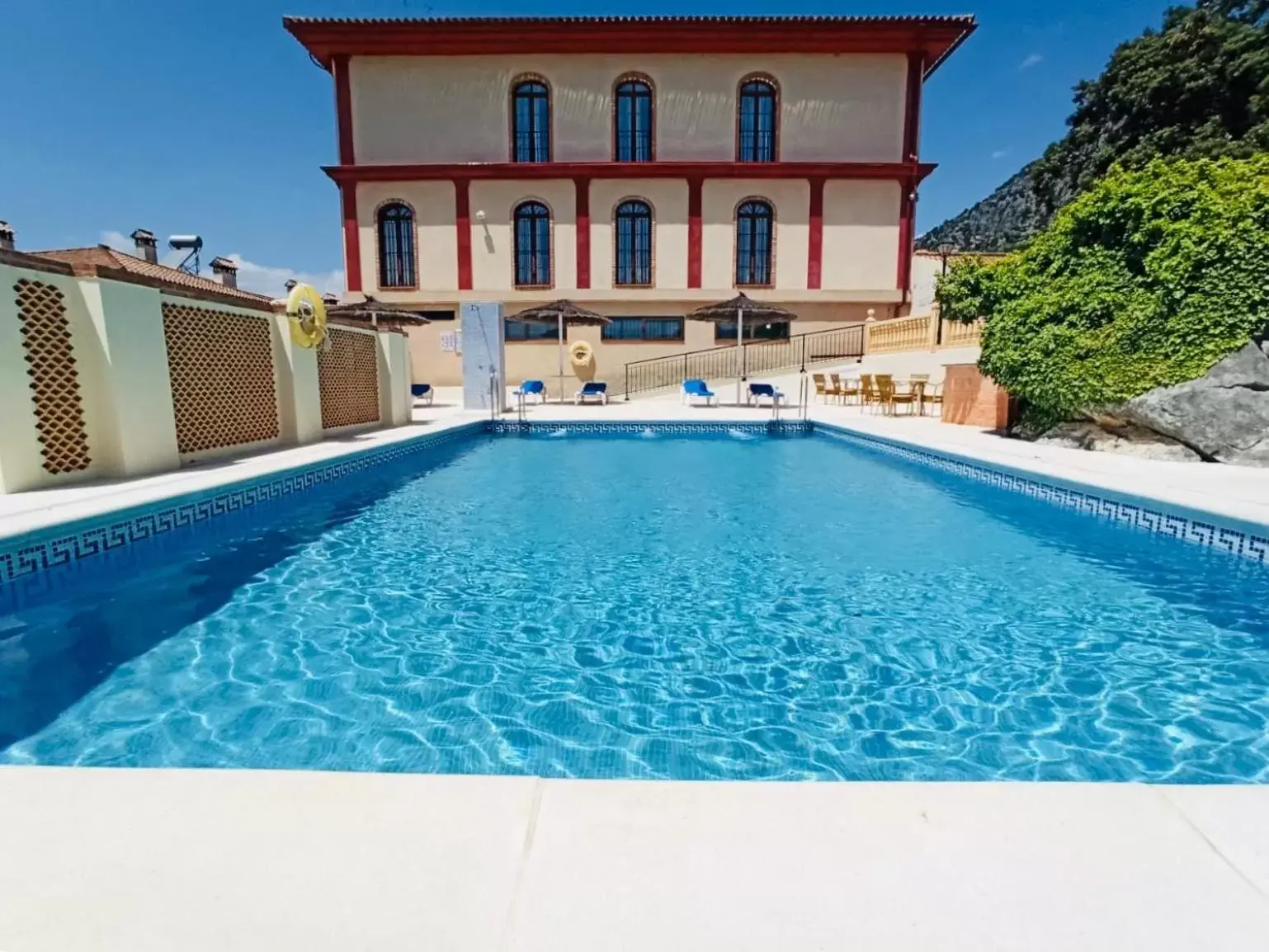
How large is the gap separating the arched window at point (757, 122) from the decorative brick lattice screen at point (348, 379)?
14.7 metres

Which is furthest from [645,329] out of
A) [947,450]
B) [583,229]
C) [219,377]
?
[219,377]

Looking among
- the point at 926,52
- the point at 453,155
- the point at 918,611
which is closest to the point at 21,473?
the point at 918,611

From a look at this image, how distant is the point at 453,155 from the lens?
64.9 feet

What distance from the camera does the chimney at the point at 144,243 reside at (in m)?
20.3

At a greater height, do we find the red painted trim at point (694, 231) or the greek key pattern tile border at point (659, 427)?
the red painted trim at point (694, 231)

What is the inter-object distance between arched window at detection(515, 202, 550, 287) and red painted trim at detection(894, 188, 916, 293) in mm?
10984

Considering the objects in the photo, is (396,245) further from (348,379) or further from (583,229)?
(348,379)

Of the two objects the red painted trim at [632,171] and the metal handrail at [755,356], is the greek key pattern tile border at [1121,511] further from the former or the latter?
the red painted trim at [632,171]

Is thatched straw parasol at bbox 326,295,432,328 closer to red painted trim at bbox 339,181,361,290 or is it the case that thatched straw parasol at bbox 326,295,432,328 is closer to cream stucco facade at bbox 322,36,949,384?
cream stucco facade at bbox 322,36,949,384

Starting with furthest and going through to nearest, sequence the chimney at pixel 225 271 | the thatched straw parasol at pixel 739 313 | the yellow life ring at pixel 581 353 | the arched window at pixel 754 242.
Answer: the chimney at pixel 225 271 < the arched window at pixel 754 242 < the yellow life ring at pixel 581 353 < the thatched straw parasol at pixel 739 313

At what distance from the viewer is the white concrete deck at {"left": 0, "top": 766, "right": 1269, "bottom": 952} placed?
1.09 m

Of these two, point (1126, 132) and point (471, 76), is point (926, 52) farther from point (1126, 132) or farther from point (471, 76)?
point (471, 76)

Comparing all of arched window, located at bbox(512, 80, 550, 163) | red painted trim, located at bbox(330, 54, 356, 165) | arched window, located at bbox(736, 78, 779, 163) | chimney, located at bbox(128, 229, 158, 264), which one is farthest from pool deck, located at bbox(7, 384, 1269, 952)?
chimney, located at bbox(128, 229, 158, 264)

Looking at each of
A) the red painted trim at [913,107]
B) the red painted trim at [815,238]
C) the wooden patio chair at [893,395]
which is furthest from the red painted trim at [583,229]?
the wooden patio chair at [893,395]
